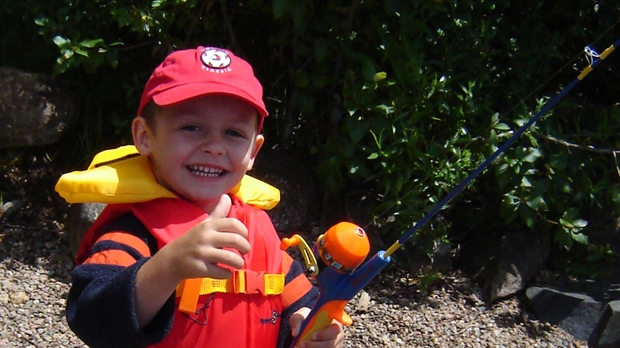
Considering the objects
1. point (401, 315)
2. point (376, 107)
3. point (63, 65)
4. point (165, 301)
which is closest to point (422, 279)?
point (401, 315)

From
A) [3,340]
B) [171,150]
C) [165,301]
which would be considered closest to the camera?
[165,301]

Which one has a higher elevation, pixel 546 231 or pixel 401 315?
pixel 546 231

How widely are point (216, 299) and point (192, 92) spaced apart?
1.76 ft

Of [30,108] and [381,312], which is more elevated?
[30,108]

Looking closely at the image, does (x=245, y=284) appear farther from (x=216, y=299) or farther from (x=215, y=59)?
(x=215, y=59)

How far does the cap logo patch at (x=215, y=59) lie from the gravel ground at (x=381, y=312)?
214cm

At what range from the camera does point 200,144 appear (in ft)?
6.68

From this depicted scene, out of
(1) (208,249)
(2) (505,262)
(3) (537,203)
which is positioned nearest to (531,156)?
(3) (537,203)

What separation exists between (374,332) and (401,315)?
19 centimetres

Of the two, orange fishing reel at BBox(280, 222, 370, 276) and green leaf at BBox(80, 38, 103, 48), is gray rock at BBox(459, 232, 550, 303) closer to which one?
green leaf at BBox(80, 38, 103, 48)

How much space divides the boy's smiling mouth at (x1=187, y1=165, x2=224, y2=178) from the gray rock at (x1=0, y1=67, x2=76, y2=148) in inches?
108

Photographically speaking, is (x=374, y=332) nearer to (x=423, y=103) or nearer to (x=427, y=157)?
(x=427, y=157)

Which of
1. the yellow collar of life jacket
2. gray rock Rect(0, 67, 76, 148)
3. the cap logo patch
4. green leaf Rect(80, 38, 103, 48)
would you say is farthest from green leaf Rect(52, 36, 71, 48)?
the cap logo patch

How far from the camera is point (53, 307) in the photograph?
4027 millimetres
